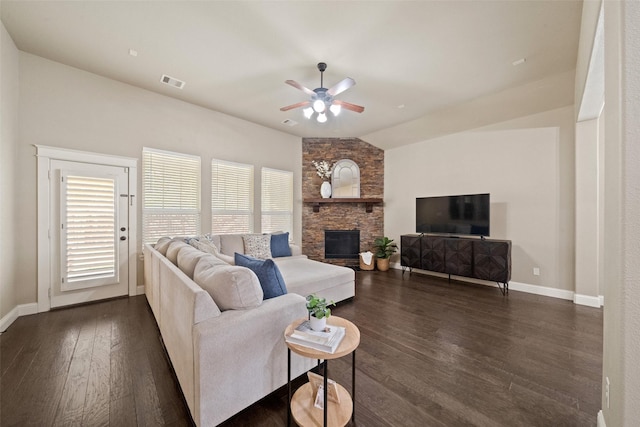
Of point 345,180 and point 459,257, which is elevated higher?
point 345,180

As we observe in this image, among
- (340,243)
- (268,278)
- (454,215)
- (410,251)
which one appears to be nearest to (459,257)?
(454,215)

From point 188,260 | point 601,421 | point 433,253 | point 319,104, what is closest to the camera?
point 601,421

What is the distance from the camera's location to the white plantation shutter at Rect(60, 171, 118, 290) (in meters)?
3.27

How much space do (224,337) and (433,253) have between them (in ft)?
14.5

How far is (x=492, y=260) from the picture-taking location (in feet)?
13.3

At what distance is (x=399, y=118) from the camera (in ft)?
16.1

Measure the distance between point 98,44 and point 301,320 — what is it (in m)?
3.84

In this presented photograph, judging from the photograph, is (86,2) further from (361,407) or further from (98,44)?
(361,407)

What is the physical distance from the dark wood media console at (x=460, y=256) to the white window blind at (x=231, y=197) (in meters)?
3.48

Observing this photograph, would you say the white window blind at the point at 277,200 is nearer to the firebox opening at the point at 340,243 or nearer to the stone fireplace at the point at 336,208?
the stone fireplace at the point at 336,208

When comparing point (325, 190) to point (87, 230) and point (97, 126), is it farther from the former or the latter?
point (87, 230)

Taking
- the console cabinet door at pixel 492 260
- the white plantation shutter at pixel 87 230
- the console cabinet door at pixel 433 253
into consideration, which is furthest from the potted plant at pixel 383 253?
the white plantation shutter at pixel 87 230

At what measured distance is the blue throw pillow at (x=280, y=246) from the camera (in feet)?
14.6

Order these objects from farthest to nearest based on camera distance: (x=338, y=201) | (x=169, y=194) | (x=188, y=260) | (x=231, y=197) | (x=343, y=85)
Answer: (x=338, y=201)
(x=231, y=197)
(x=169, y=194)
(x=343, y=85)
(x=188, y=260)
